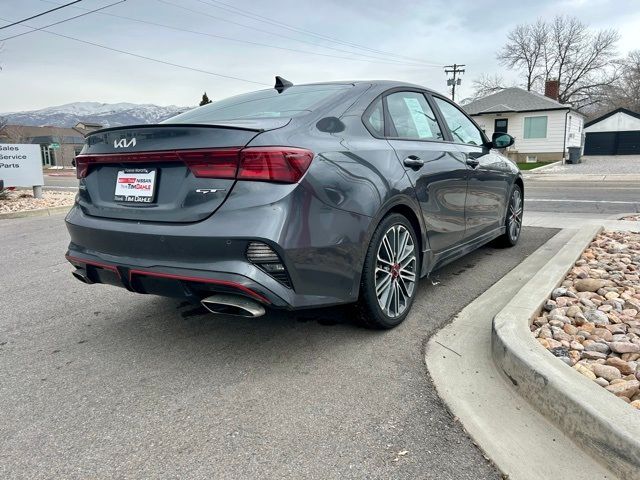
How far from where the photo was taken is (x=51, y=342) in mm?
3119

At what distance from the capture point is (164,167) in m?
2.53

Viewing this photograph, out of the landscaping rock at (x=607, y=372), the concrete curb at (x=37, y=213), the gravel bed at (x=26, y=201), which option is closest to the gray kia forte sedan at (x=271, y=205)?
the landscaping rock at (x=607, y=372)

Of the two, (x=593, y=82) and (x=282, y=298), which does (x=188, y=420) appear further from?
(x=593, y=82)

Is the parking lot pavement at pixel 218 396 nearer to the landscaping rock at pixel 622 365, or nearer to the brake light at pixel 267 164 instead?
the landscaping rock at pixel 622 365

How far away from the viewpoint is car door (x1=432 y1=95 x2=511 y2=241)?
4.14 metres

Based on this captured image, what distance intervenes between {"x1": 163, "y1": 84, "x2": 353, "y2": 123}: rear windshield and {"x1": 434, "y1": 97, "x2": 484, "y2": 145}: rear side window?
132cm

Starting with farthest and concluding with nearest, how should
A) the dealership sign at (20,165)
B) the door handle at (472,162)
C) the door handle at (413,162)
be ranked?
the dealership sign at (20,165)
the door handle at (472,162)
the door handle at (413,162)

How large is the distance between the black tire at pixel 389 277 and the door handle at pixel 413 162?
0.36 meters

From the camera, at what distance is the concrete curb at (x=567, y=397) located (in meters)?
1.76

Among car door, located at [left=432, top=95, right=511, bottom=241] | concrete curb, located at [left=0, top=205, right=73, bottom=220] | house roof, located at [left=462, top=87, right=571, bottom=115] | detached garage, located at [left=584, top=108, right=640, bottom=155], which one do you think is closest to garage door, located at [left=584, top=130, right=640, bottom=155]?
detached garage, located at [left=584, top=108, right=640, bottom=155]

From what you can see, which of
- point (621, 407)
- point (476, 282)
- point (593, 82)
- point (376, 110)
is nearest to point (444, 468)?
point (621, 407)

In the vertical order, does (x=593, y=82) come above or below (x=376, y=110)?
above

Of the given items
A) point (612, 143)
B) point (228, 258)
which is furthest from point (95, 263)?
point (612, 143)

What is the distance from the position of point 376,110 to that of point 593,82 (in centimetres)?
6004
